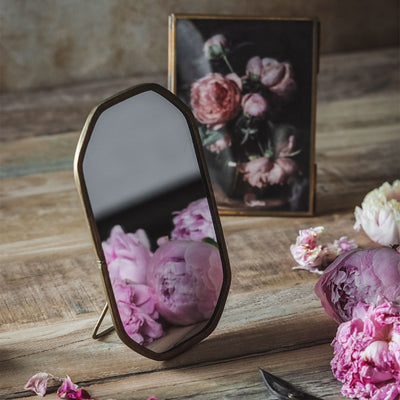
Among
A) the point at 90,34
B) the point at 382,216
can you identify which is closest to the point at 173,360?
the point at 382,216

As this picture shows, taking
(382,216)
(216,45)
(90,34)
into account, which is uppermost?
(216,45)

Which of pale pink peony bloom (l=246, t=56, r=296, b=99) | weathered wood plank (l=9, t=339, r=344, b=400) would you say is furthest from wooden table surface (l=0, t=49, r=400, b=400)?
pale pink peony bloom (l=246, t=56, r=296, b=99)

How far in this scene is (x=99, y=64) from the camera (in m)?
2.18

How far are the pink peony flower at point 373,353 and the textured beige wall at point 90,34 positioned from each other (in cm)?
152

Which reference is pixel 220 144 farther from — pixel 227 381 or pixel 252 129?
pixel 227 381

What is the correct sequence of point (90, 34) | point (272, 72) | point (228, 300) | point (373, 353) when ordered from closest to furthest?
point (373, 353), point (228, 300), point (272, 72), point (90, 34)

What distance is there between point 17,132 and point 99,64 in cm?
54

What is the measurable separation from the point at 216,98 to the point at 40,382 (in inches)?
22.9

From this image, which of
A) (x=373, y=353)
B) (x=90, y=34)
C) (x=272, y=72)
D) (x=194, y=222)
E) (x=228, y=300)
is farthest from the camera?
(x=90, y=34)

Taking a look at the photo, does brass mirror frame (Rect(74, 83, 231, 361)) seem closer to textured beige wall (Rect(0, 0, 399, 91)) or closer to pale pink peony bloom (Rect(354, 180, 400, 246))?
pale pink peony bloom (Rect(354, 180, 400, 246))

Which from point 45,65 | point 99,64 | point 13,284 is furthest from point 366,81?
point 13,284

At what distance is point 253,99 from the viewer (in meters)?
1.24

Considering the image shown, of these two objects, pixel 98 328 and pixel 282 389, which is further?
pixel 98 328

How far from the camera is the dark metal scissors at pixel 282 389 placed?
837 mm
